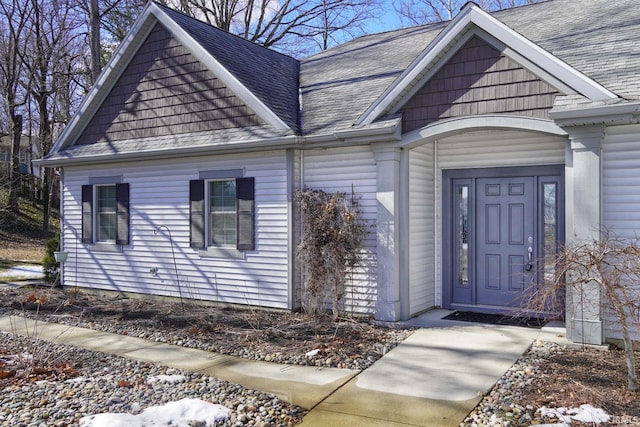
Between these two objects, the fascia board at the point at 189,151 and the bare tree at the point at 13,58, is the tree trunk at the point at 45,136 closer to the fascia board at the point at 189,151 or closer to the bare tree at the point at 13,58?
the bare tree at the point at 13,58

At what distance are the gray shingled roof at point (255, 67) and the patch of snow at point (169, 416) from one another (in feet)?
17.2

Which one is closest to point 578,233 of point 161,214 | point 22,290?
point 161,214

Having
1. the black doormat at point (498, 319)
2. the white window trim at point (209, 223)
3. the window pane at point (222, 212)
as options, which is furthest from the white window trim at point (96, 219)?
the black doormat at point (498, 319)

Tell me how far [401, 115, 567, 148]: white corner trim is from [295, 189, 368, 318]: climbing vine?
4.36ft

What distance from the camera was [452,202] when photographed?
29.4 feet

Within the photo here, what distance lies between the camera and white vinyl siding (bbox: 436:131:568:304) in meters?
8.06

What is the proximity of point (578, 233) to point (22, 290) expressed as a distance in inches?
435

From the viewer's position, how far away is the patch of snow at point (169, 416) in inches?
176

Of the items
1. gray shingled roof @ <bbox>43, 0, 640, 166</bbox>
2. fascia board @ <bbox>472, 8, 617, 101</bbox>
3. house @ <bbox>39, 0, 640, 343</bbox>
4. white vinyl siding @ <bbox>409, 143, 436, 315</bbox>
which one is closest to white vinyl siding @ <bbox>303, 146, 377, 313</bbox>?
house @ <bbox>39, 0, 640, 343</bbox>

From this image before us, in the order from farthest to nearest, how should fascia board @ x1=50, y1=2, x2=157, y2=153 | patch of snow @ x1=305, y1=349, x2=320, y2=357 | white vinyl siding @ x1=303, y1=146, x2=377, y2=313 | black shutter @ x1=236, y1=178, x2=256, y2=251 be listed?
fascia board @ x1=50, y1=2, x2=157, y2=153 → black shutter @ x1=236, y1=178, x2=256, y2=251 → white vinyl siding @ x1=303, y1=146, x2=377, y2=313 → patch of snow @ x1=305, y1=349, x2=320, y2=357

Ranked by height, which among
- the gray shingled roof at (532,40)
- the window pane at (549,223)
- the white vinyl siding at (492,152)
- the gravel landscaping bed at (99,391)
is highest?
the gray shingled roof at (532,40)

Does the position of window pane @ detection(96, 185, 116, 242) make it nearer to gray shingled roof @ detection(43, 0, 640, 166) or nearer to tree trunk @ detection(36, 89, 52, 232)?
gray shingled roof @ detection(43, 0, 640, 166)

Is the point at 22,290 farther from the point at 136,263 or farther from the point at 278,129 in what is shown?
the point at 278,129

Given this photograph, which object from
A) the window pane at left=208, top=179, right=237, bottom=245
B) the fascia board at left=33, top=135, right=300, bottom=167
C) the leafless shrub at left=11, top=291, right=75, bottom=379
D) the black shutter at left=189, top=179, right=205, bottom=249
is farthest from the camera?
the black shutter at left=189, top=179, right=205, bottom=249
